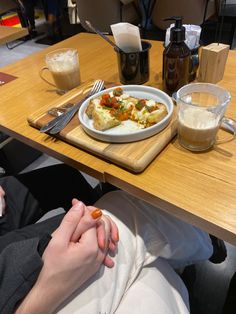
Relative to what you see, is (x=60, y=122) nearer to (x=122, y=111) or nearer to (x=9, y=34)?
(x=122, y=111)

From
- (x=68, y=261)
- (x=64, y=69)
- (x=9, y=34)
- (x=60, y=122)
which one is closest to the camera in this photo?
(x=68, y=261)

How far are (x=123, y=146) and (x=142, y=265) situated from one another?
0.27 metres

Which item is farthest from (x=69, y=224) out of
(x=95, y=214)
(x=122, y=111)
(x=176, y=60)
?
(x=176, y=60)

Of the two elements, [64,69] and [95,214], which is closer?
[95,214]

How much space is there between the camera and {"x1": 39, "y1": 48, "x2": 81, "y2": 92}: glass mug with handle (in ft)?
2.81

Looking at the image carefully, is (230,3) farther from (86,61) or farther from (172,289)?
(172,289)

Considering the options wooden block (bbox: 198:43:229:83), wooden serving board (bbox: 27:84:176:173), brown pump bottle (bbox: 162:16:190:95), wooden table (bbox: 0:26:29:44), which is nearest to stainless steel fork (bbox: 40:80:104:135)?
wooden serving board (bbox: 27:84:176:173)

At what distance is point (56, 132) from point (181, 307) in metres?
0.49

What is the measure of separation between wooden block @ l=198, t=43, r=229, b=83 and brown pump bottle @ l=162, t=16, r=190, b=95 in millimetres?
65

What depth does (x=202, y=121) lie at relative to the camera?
58 centimetres

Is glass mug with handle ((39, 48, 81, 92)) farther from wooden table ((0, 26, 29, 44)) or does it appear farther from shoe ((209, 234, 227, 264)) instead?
wooden table ((0, 26, 29, 44))

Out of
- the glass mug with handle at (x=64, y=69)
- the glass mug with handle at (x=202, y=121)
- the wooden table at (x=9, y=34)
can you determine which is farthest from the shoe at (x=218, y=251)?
the wooden table at (x=9, y=34)

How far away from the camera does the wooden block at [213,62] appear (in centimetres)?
76

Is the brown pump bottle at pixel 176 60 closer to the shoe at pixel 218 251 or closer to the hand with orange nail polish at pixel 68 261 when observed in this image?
the hand with orange nail polish at pixel 68 261
